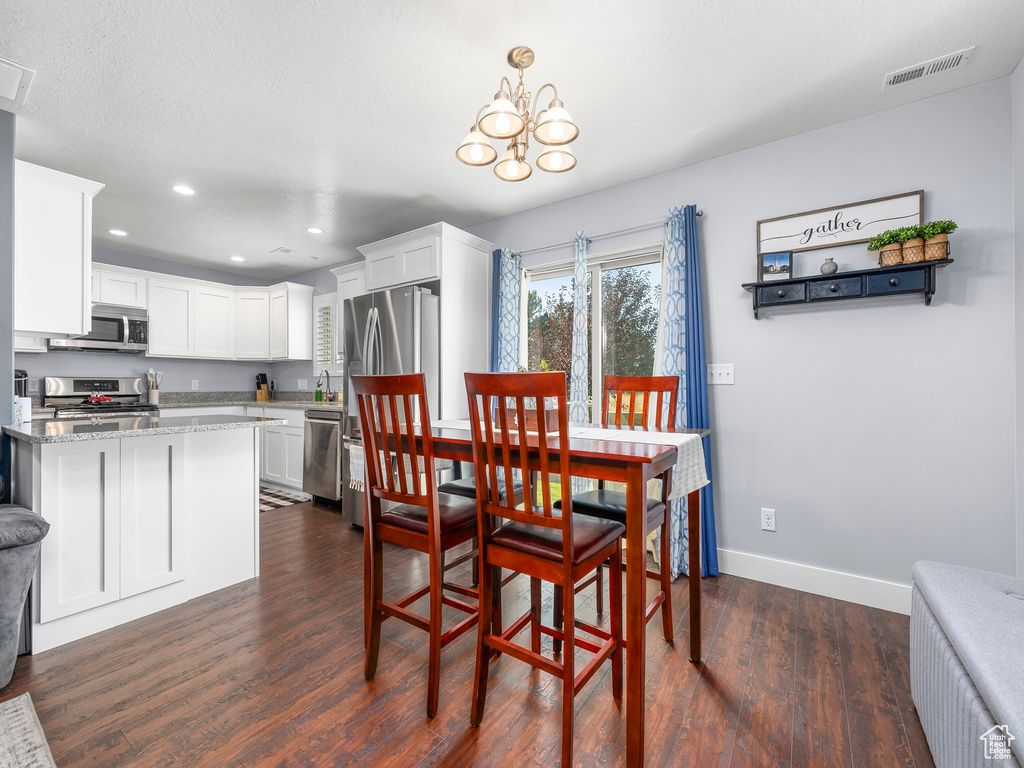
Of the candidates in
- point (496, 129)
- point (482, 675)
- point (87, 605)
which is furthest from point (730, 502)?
point (87, 605)

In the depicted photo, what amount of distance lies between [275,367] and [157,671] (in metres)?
4.89

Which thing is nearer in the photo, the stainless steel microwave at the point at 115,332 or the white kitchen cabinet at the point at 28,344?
the white kitchen cabinet at the point at 28,344

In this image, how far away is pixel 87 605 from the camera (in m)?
2.10

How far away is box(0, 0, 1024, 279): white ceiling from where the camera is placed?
5.86ft

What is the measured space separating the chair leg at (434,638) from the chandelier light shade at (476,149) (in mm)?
1615

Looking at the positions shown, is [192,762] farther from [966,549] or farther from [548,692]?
[966,549]

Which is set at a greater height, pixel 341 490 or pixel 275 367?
Answer: pixel 275 367

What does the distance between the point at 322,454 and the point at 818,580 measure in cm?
406

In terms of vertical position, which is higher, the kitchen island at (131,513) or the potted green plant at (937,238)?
the potted green plant at (937,238)

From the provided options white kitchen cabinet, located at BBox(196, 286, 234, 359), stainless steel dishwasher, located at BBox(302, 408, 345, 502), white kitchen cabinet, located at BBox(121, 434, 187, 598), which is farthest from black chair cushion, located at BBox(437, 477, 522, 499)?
white kitchen cabinet, located at BBox(196, 286, 234, 359)

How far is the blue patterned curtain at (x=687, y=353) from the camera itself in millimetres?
2807

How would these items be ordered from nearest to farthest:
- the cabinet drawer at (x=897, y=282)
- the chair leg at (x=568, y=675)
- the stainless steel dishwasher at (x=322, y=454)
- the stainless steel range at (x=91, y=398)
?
the chair leg at (x=568, y=675), the cabinet drawer at (x=897, y=282), the stainless steel dishwasher at (x=322, y=454), the stainless steel range at (x=91, y=398)

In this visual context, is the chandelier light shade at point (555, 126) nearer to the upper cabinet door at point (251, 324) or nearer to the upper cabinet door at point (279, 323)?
the upper cabinet door at point (279, 323)

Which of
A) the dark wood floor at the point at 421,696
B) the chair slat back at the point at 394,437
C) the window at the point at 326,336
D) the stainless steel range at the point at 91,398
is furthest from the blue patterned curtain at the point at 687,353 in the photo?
the stainless steel range at the point at 91,398
